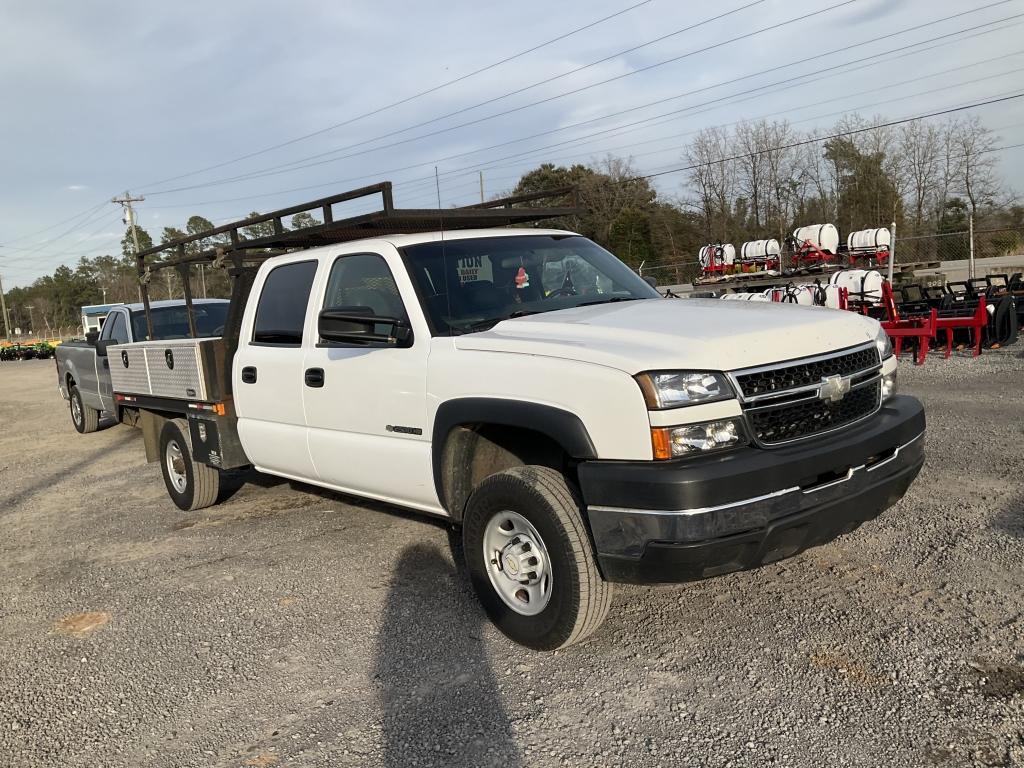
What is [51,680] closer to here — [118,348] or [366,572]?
[366,572]

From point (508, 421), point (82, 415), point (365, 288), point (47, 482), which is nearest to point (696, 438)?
point (508, 421)

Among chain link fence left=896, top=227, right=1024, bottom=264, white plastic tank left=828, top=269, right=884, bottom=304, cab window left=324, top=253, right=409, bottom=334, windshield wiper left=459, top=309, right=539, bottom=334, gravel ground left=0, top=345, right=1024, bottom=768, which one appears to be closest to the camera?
gravel ground left=0, top=345, right=1024, bottom=768

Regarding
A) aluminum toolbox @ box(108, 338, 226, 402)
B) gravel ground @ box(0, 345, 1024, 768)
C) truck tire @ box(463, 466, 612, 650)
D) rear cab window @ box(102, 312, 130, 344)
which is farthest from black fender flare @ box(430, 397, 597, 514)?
rear cab window @ box(102, 312, 130, 344)

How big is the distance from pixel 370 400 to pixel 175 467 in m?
3.10

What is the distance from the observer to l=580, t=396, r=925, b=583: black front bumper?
2.98m

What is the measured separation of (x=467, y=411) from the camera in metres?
3.71

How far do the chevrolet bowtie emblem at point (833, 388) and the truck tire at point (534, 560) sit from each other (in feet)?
3.70

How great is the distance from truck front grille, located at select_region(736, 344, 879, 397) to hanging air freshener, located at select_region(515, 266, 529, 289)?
5.28ft

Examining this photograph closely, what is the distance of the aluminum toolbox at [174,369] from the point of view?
18.2 feet

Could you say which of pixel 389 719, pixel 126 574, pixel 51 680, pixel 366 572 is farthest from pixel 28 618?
pixel 389 719

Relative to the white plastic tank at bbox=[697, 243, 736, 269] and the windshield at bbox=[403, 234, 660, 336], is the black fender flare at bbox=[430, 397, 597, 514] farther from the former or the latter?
the white plastic tank at bbox=[697, 243, 736, 269]

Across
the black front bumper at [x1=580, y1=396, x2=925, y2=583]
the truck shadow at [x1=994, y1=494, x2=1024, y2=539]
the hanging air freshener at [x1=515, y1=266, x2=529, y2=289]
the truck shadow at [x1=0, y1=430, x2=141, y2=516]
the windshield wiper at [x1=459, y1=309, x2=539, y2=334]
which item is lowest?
the truck shadow at [x1=994, y1=494, x2=1024, y2=539]

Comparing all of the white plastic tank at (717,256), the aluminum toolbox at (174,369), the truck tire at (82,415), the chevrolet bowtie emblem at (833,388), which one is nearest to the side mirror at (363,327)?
the aluminum toolbox at (174,369)

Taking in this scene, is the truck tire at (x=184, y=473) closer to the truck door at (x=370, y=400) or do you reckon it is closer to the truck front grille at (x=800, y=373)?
the truck door at (x=370, y=400)
